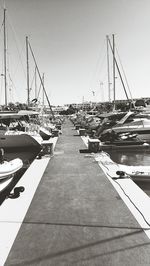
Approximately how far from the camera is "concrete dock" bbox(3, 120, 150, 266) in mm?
4320

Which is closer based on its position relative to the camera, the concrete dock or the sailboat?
the concrete dock

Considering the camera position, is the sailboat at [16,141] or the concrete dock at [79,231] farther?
the sailboat at [16,141]

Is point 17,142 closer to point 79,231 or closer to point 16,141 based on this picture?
point 16,141

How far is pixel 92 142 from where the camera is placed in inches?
637

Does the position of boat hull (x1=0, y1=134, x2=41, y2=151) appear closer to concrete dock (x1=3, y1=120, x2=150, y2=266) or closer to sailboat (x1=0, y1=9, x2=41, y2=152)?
sailboat (x1=0, y1=9, x2=41, y2=152)

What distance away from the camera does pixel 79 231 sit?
5.30 metres

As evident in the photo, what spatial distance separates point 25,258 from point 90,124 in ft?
98.1

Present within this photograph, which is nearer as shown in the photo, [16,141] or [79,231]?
[79,231]

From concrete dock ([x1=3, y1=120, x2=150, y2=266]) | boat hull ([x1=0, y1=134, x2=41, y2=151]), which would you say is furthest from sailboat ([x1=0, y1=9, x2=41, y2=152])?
concrete dock ([x1=3, y1=120, x2=150, y2=266])

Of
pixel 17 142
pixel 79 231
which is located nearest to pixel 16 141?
pixel 17 142

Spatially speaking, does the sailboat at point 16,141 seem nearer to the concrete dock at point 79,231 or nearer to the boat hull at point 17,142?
the boat hull at point 17,142

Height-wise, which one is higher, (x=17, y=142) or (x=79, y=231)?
(x=17, y=142)

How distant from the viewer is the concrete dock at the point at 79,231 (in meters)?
4.32

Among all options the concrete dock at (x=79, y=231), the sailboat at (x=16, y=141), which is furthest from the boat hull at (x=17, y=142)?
the concrete dock at (x=79, y=231)
